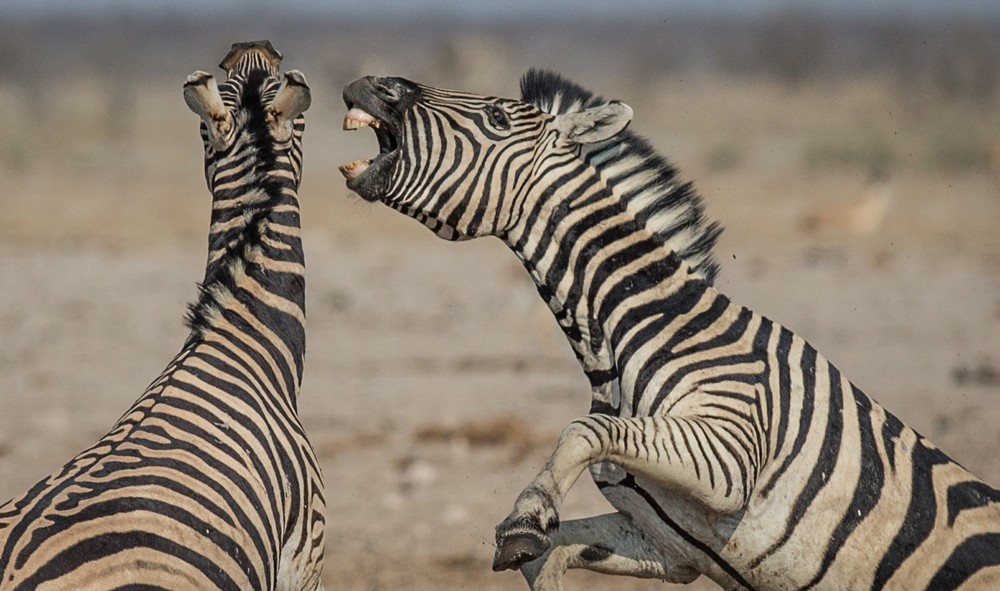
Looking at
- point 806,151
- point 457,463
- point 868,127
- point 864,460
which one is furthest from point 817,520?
point 868,127

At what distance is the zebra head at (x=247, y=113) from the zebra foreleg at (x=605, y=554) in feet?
5.01

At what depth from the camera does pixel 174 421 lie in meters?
3.99

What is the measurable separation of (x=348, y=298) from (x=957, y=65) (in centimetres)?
2879

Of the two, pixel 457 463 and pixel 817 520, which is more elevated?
pixel 457 463

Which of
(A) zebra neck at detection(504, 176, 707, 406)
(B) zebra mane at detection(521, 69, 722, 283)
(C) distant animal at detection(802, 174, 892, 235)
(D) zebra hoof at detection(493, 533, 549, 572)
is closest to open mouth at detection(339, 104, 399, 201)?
(A) zebra neck at detection(504, 176, 707, 406)

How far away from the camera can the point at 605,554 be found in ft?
15.1

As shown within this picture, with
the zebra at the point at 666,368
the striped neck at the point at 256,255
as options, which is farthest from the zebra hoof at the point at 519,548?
the striped neck at the point at 256,255

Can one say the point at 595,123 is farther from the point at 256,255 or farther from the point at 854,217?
the point at 854,217

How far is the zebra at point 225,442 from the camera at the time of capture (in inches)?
137

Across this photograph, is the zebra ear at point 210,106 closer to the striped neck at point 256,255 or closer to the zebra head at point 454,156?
the striped neck at point 256,255

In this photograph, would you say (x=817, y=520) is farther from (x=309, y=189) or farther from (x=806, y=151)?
(x=806, y=151)

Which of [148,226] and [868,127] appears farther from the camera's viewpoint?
[868,127]

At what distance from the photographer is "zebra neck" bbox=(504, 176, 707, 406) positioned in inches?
180

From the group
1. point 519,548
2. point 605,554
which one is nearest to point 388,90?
point 519,548
